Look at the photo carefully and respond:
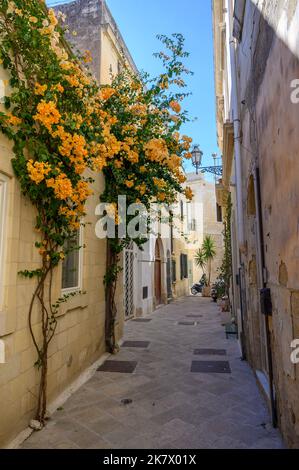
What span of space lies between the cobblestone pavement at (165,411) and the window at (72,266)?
1451 millimetres

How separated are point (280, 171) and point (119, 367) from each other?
14.0 feet

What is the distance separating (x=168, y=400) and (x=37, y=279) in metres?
2.22

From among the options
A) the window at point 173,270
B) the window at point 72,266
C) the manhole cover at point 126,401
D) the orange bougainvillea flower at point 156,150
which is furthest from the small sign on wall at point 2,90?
the window at point 173,270

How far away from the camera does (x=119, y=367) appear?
5391 millimetres

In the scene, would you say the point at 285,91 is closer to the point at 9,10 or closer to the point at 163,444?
the point at 9,10

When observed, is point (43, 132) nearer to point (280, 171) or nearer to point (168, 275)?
point (280, 171)

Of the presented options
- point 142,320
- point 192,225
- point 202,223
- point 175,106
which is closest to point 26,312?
point 175,106

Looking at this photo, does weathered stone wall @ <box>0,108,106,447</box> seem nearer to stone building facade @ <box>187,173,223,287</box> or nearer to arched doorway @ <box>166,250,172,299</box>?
arched doorway @ <box>166,250,172,299</box>

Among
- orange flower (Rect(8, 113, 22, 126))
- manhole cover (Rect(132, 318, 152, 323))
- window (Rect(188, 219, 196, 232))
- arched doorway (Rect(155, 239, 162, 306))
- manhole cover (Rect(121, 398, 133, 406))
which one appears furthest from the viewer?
window (Rect(188, 219, 196, 232))

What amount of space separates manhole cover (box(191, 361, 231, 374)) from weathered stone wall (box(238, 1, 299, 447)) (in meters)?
2.12

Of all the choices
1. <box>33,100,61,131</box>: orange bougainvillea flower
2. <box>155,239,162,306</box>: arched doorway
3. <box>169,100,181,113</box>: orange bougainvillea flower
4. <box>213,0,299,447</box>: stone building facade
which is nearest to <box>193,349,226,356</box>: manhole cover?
<box>213,0,299,447</box>: stone building facade

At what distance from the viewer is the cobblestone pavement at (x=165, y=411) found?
300 centimetres

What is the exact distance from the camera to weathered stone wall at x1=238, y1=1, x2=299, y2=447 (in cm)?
220
